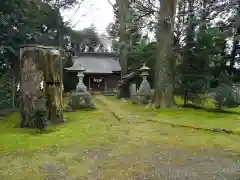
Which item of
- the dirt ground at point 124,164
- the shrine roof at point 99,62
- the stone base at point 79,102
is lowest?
the dirt ground at point 124,164

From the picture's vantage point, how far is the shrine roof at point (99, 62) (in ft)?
63.8

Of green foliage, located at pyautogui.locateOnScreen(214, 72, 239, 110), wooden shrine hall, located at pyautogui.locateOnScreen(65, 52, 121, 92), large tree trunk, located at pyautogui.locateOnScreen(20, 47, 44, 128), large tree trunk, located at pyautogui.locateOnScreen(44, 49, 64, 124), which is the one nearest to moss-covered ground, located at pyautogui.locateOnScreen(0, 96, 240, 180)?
large tree trunk, located at pyautogui.locateOnScreen(20, 47, 44, 128)

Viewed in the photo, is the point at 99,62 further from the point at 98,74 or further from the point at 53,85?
the point at 53,85

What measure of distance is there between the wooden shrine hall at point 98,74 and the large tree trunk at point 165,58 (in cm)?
1003

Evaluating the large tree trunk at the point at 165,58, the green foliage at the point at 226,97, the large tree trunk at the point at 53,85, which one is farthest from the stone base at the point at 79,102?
the green foliage at the point at 226,97

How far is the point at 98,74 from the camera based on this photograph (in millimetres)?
19406

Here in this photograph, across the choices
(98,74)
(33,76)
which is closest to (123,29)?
(98,74)

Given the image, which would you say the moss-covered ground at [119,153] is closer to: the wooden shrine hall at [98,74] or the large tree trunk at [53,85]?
the large tree trunk at [53,85]

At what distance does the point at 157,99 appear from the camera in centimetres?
939

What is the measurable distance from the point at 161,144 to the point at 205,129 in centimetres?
158

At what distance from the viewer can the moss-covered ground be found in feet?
9.54

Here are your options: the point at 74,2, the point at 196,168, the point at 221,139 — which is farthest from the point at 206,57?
the point at 74,2

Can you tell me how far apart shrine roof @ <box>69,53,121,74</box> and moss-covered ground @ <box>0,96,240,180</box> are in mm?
14022

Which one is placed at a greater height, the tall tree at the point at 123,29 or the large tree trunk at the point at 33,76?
the tall tree at the point at 123,29
